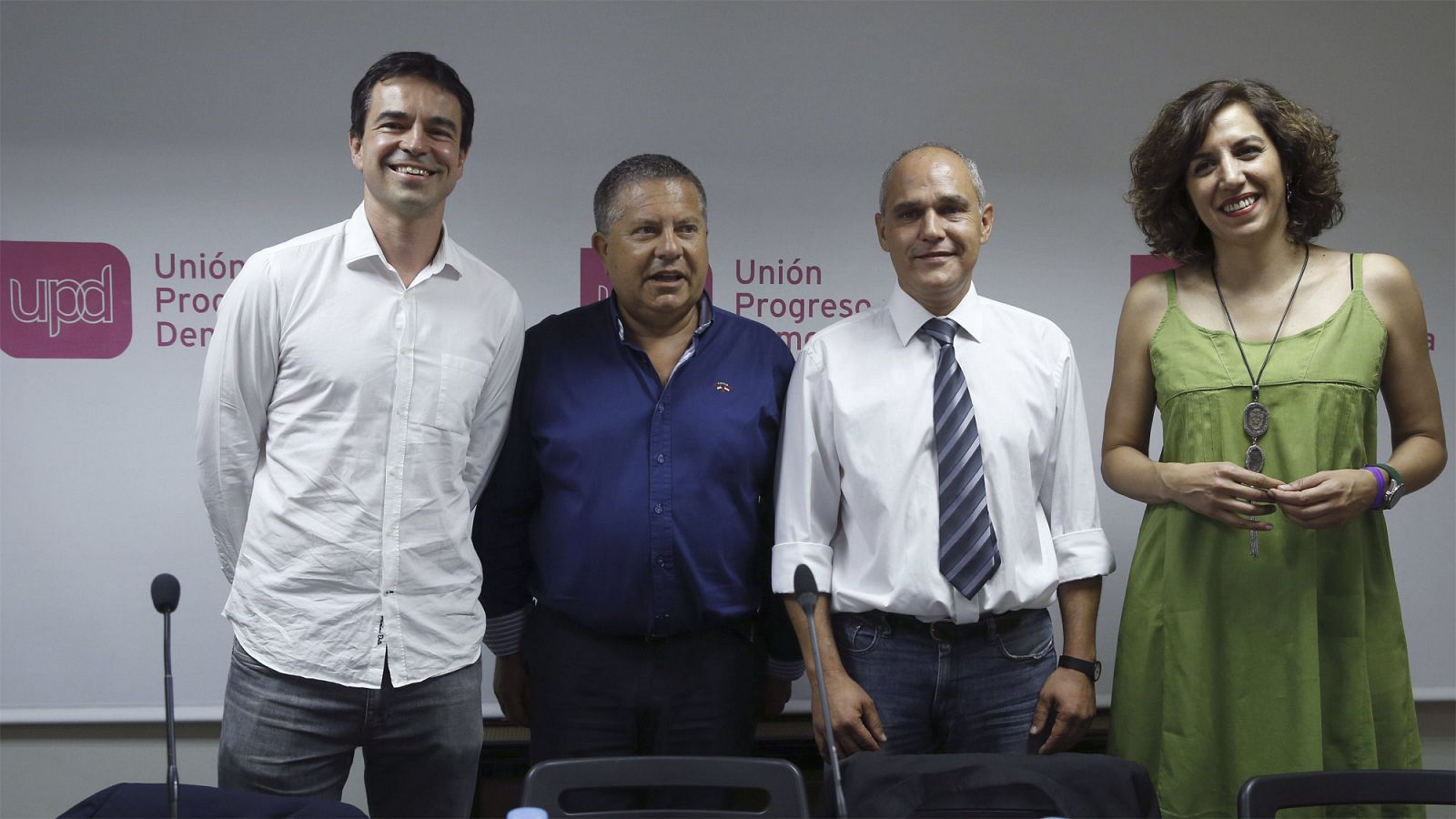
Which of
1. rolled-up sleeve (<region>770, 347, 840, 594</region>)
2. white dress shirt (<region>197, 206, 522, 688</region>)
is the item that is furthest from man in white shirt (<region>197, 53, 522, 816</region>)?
rolled-up sleeve (<region>770, 347, 840, 594</region>)

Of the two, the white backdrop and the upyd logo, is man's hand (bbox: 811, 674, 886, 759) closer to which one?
the white backdrop

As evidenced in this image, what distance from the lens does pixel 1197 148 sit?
6.42ft

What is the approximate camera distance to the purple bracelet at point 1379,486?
1806 millimetres

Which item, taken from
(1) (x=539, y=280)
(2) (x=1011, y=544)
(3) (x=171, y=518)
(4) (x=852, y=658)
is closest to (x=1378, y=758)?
(2) (x=1011, y=544)

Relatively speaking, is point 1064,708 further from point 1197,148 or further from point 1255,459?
point 1197,148

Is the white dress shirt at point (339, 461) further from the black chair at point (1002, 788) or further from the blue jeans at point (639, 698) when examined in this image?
the black chair at point (1002, 788)

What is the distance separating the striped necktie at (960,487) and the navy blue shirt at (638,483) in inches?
13.6

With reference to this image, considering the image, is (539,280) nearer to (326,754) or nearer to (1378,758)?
(326,754)

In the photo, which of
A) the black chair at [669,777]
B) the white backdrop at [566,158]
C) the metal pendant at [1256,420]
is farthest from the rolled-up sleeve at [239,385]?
the metal pendant at [1256,420]

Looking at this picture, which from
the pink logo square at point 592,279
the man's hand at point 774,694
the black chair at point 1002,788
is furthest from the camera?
the pink logo square at point 592,279

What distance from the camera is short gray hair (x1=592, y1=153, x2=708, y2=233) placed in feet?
6.72

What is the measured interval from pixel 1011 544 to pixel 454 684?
41.8 inches

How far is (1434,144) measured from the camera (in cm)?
291

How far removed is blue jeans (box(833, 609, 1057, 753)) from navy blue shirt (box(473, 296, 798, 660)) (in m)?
0.27
